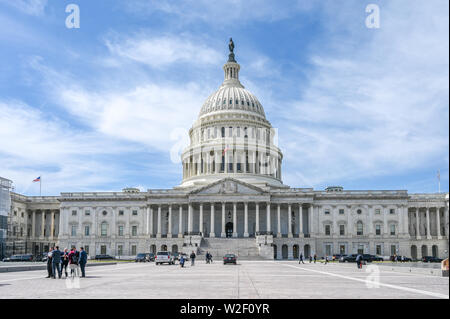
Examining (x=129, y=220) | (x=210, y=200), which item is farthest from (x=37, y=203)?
(x=210, y=200)

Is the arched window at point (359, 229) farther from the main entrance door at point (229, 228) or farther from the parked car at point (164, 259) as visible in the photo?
the parked car at point (164, 259)

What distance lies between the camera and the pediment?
10519 cm

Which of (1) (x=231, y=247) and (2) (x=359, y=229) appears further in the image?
(2) (x=359, y=229)

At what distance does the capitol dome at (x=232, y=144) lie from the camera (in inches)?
4811

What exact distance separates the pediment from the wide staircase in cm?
1043

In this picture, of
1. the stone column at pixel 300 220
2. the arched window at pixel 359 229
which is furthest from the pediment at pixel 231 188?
the arched window at pixel 359 229

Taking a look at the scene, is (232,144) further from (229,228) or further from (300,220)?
(300,220)

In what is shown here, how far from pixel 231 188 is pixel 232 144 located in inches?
803

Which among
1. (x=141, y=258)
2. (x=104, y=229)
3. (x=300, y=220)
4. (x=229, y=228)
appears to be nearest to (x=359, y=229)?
(x=300, y=220)

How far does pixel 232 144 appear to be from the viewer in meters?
124

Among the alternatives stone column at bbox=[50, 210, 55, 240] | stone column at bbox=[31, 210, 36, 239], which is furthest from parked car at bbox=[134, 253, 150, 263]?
stone column at bbox=[31, 210, 36, 239]

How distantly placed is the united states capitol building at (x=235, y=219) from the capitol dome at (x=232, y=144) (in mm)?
1767
